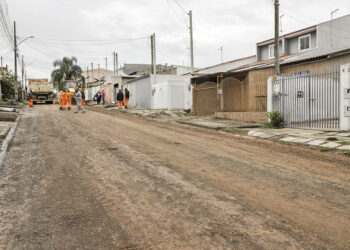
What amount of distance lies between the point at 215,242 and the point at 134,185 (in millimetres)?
1973

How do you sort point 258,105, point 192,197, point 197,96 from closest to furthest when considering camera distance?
point 192,197, point 258,105, point 197,96

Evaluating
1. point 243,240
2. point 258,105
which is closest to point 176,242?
point 243,240

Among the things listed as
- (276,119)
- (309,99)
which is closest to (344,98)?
(309,99)

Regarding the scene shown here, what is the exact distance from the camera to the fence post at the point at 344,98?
9.82 meters

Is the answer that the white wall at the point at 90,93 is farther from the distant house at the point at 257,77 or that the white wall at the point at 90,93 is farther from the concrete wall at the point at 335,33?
the concrete wall at the point at 335,33

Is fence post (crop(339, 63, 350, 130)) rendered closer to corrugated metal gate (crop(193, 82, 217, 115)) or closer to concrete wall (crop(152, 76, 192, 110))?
corrugated metal gate (crop(193, 82, 217, 115))

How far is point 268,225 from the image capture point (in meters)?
3.07

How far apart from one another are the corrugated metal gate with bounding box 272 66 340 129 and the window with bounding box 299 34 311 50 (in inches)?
600

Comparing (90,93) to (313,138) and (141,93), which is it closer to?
(141,93)

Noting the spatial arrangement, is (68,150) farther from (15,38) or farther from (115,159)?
(15,38)

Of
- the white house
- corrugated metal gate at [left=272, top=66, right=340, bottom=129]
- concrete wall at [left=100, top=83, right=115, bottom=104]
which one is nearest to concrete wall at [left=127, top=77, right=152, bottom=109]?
the white house

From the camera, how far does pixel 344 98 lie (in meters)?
9.92

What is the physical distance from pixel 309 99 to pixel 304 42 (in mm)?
17342

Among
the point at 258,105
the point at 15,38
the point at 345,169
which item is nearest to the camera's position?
the point at 345,169
